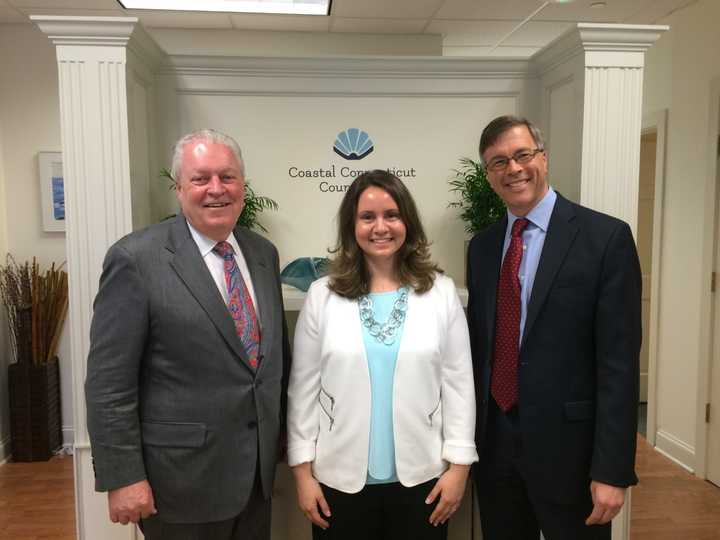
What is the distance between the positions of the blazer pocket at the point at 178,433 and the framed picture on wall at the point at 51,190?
2956 millimetres

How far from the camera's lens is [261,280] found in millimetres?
1630

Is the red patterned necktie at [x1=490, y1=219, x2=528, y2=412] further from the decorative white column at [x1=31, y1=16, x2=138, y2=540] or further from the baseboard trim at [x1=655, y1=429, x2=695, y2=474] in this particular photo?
the baseboard trim at [x1=655, y1=429, x2=695, y2=474]

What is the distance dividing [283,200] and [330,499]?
4.72ft

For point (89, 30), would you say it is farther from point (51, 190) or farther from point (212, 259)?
point (51, 190)

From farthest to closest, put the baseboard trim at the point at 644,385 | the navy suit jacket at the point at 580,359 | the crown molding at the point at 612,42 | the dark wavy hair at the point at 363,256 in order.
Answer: the baseboard trim at the point at 644,385 < the crown molding at the point at 612,42 < the dark wavy hair at the point at 363,256 < the navy suit jacket at the point at 580,359

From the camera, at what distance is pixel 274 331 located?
158 cm

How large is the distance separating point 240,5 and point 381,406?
3071mm

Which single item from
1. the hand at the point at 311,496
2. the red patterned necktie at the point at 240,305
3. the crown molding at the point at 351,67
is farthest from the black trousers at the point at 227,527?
the crown molding at the point at 351,67

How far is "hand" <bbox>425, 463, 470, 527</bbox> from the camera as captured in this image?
5.14 ft

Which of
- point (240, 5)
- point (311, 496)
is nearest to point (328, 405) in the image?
point (311, 496)

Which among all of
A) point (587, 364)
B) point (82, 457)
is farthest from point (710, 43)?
point (82, 457)

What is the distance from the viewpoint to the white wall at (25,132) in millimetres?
3824

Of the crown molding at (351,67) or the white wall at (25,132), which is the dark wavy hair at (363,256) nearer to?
the crown molding at (351,67)

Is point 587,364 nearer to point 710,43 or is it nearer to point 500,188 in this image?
point 500,188
